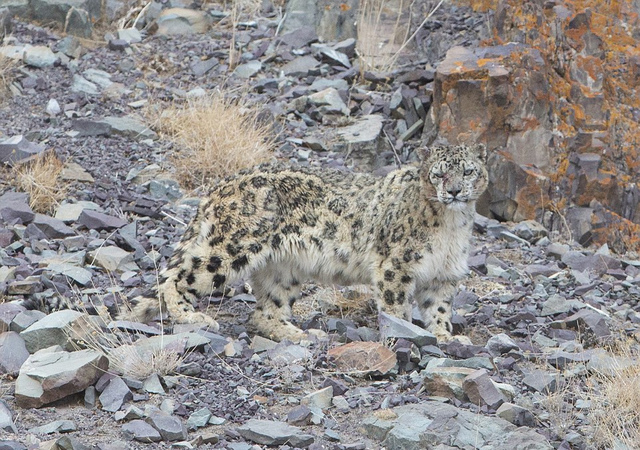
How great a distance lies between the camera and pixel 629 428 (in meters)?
5.86

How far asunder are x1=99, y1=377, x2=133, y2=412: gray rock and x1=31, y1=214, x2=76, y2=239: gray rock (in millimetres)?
3695

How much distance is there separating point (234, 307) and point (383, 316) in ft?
5.89

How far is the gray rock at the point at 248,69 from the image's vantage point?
1403cm

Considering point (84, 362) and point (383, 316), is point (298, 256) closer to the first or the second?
point (383, 316)

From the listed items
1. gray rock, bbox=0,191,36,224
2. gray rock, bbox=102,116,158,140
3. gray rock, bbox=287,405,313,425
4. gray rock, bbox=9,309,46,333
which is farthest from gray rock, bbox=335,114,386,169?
gray rock, bbox=287,405,313,425

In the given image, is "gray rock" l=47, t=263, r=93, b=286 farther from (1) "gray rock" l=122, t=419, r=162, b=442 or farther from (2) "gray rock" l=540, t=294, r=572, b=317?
(2) "gray rock" l=540, t=294, r=572, b=317

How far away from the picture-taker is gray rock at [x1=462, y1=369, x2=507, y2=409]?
6124 millimetres

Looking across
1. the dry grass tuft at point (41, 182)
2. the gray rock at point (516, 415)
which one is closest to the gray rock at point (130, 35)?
the dry grass tuft at point (41, 182)

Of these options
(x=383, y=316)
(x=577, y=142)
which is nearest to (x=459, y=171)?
(x=383, y=316)

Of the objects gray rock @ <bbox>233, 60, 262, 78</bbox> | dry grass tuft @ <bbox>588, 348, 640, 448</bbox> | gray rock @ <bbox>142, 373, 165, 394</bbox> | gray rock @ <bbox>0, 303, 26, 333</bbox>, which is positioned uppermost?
gray rock @ <bbox>233, 60, 262, 78</bbox>

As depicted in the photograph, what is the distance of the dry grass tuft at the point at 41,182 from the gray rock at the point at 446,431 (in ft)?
17.5

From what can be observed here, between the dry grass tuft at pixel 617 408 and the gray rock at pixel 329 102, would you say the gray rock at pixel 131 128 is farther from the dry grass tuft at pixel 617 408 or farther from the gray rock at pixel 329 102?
the dry grass tuft at pixel 617 408

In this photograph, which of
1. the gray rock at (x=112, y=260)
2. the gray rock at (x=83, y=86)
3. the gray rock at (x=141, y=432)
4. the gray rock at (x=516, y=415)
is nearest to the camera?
the gray rock at (x=141, y=432)

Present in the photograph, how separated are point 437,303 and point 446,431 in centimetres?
243
